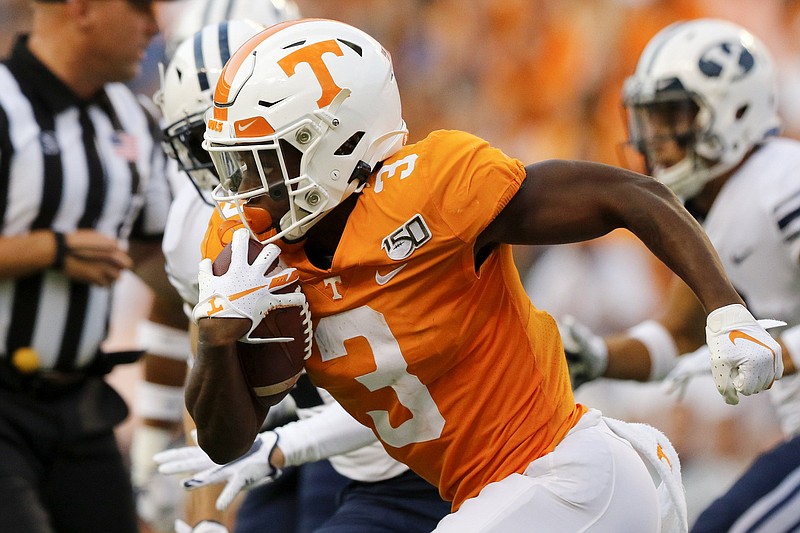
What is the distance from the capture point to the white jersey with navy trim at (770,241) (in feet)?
11.7

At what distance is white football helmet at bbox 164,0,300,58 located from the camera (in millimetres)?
3889

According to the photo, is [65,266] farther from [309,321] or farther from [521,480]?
[521,480]

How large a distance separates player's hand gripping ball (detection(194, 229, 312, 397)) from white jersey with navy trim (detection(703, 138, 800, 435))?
1.90 meters

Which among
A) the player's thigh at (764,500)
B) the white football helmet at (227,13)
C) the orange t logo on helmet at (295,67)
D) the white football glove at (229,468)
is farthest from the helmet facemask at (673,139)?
the orange t logo on helmet at (295,67)

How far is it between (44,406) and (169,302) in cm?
95

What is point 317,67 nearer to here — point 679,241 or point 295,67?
point 295,67

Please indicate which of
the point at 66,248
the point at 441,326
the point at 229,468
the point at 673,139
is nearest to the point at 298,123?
the point at 441,326

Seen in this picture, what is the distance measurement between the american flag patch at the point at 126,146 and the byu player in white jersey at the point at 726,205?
1.40 m

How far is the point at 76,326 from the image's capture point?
3516 millimetres

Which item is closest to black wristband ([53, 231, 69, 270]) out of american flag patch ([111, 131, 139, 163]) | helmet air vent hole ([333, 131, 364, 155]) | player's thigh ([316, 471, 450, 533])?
american flag patch ([111, 131, 139, 163])

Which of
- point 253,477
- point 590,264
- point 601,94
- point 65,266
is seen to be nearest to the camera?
point 253,477

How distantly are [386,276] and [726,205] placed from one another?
198 centimetres

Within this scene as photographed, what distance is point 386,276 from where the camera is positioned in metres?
2.13

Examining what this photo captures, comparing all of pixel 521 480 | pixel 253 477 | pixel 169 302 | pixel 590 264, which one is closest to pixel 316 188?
pixel 521 480
